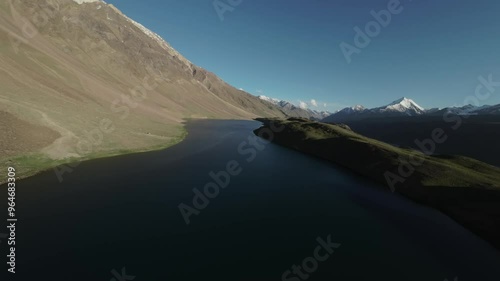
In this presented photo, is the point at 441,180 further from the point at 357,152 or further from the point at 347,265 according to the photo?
the point at 347,265

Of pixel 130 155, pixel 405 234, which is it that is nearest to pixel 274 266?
pixel 405 234

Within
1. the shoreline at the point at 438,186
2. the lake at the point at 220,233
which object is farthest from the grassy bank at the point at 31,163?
the shoreline at the point at 438,186

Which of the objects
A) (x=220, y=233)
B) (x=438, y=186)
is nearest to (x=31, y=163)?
(x=220, y=233)

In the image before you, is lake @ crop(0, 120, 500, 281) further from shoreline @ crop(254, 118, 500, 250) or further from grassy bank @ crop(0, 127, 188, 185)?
shoreline @ crop(254, 118, 500, 250)

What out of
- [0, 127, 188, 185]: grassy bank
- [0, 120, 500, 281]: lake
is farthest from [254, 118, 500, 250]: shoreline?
[0, 127, 188, 185]: grassy bank

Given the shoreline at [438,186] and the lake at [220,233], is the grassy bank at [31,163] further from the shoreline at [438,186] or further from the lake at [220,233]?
the shoreline at [438,186]

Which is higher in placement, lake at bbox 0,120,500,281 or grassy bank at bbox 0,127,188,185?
grassy bank at bbox 0,127,188,185

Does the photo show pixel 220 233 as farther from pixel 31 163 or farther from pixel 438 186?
pixel 438 186

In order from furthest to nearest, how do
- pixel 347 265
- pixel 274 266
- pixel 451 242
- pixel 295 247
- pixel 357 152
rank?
pixel 357 152 < pixel 451 242 < pixel 295 247 < pixel 347 265 < pixel 274 266
